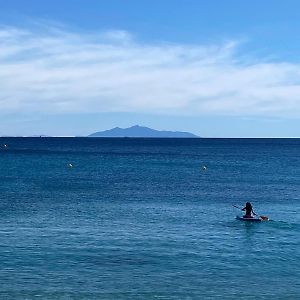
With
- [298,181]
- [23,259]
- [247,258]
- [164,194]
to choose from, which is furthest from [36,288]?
[298,181]

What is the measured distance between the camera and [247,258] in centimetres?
3997

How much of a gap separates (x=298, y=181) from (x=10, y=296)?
249 ft

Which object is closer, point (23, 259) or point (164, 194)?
point (23, 259)

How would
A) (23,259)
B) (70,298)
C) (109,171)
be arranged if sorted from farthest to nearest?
(109,171)
(23,259)
(70,298)

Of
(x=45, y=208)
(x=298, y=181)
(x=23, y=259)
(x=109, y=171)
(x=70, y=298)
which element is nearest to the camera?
(x=70, y=298)

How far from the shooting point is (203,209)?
62.1 meters

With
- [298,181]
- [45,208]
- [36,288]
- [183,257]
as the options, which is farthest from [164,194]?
[36,288]

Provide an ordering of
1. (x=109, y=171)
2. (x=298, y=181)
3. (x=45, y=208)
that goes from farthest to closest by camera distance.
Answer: (x=109, y=171) → (x=298, y=181) → (x=45, y=208)

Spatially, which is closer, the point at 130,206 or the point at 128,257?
the point at 128,257

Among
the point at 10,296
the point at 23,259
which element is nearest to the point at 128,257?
the point at 23,259

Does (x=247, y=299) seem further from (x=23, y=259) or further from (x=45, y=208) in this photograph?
(x=45, y=208)

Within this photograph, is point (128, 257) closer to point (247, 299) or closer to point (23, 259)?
point (23, 259)

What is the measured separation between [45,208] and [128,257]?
24.0m

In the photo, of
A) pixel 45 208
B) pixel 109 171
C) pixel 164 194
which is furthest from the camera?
pixel 109 171
